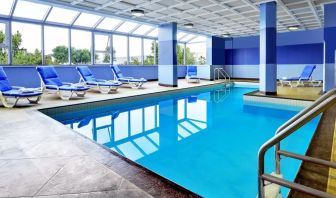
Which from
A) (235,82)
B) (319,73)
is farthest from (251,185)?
(319,73)

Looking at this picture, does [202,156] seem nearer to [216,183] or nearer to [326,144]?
[216,183]

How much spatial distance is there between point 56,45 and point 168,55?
4.82 m

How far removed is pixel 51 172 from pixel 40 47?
349 inches

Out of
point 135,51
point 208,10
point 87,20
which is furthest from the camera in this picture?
point 135,51

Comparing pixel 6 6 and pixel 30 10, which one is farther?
pixel 30 10

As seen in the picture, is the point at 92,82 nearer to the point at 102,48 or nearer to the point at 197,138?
the point at 102,48

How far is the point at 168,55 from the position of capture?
11289 millimetres

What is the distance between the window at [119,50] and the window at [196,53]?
5.47 metres

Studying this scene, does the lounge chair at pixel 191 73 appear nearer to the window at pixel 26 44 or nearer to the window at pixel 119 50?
the window at pixel 119 50

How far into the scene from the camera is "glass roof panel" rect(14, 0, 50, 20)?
327 inches

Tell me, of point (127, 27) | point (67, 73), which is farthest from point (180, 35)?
point (67, 73)

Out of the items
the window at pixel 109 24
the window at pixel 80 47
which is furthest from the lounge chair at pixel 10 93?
the window at pixel 109 24

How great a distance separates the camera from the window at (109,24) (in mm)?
11133

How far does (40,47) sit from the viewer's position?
31.3ft
